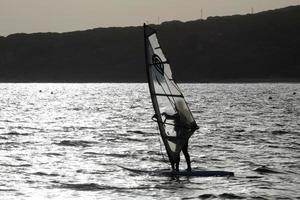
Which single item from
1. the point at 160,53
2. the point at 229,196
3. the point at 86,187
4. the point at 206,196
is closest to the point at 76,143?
the point at 160,53

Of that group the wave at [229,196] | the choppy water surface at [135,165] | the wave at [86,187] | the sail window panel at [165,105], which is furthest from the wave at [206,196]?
the sail window panel at [165,105]

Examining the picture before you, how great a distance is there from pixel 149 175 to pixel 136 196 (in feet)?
14.8

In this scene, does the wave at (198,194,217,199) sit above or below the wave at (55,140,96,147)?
above

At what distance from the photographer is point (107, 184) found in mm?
23453

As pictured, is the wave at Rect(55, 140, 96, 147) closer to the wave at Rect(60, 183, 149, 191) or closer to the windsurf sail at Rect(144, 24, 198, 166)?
the windsurf sail at Rect(144, 24, 198, 166)

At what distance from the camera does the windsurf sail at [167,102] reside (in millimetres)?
24484

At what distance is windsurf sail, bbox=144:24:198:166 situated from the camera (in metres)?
24.5

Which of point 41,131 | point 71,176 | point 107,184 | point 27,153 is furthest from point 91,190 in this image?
point 41,131

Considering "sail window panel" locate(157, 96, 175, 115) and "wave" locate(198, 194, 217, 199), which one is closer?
"wave" locate(198, 194, 217, 199)

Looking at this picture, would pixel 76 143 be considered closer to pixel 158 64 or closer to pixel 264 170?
pixel 264 170

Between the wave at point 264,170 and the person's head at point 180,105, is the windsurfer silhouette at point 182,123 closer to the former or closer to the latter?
the person's head at point 180,105

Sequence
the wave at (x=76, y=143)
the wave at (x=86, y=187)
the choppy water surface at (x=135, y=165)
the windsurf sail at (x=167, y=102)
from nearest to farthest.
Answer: the choppy water surface at (x=135, y=165) → the wave at (x=86, y=187) → the windsurf sail at (x=167, y=102) → the wave at (x=76, y=143)

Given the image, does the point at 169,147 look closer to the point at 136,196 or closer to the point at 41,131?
the point at 136,196

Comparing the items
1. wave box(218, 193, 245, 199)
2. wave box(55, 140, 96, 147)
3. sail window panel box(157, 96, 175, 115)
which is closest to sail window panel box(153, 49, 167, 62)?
sail window panel box(157, 96, 175, 115)
